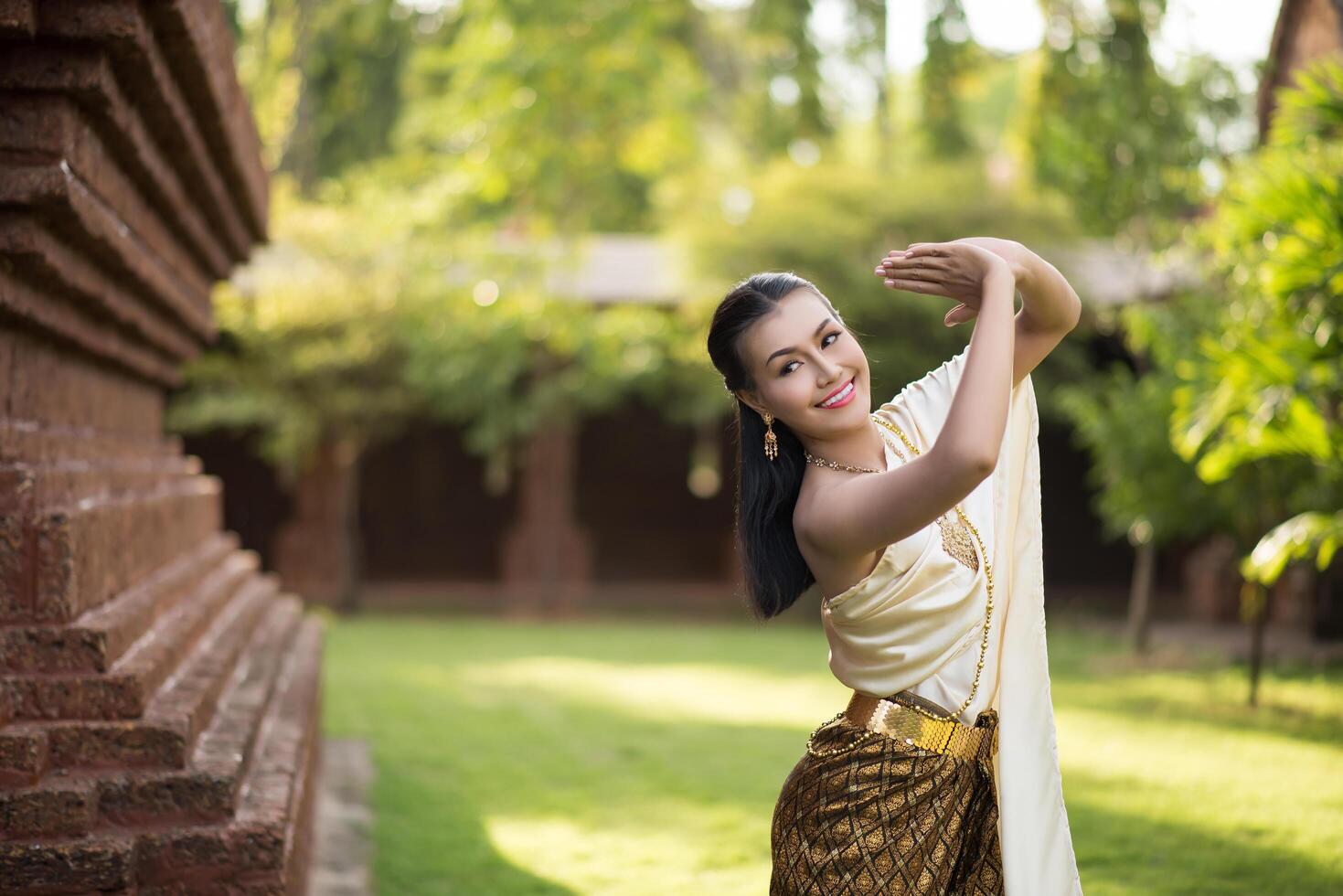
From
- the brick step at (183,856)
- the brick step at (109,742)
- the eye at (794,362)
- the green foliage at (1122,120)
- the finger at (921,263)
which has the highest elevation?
the green foliage at (1122,120)

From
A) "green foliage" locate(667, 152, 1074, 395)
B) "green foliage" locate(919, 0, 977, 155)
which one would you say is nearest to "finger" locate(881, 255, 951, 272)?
"green foliage" locate(667, 152, 1074, 395)

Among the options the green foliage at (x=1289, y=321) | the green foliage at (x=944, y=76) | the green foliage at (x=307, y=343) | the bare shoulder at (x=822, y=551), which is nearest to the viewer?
the bare shoulder at (x=822, y=551)

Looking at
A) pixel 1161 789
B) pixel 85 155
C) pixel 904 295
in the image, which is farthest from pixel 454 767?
pixel 904 295

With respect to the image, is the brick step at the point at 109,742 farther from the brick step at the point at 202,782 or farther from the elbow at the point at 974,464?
the elbow at the point at 974,464

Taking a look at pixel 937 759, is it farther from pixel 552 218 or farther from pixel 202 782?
pixel 552 218

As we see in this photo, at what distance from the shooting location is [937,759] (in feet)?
7.94

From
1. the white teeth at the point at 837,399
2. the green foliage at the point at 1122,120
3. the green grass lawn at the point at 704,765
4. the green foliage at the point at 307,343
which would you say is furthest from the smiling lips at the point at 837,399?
the green foliage at the point at 307,343

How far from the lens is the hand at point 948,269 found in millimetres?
2186

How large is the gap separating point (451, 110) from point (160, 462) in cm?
1112

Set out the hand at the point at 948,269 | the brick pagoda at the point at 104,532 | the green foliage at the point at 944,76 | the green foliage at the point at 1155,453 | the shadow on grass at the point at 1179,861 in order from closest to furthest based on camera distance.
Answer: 1. the hand at the point at 948,269
2. the brick pagoda at the point at 104,532
3. the shadow on grass at the point at 1179,861
4. the green foliage at the point at 1155,453
5. the green foliage at the point at 944,76

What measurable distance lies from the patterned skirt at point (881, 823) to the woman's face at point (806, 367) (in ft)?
1.77

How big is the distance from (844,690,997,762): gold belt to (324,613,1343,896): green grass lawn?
223 centimetres

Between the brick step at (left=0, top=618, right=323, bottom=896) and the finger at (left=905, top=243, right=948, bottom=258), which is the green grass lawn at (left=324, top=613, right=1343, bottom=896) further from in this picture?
the finger at (left=905, top=243, right=948, bottom=258)

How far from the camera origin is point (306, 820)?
161 inches
